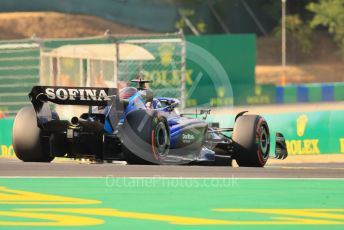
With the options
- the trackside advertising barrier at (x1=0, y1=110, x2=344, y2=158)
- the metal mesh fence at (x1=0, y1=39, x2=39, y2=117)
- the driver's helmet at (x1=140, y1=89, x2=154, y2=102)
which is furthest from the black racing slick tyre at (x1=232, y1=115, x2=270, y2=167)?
the metal mesh fence at (x1=0, y1=39, x2=39, y2=117)

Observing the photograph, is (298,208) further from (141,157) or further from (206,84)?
(206,84)

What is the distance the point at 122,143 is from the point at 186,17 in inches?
2462

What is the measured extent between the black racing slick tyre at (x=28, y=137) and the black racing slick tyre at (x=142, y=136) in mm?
1440

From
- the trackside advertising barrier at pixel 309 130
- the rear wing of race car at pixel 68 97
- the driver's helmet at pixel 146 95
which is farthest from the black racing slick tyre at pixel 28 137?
the trackside advertising barrier at pixel 309 130

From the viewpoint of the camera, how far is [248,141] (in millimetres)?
16516

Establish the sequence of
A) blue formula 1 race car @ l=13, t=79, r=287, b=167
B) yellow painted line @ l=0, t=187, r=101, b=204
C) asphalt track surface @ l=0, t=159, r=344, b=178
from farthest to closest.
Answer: blue formula 1 race car @ l=13, t=79, r=287, b=167 < asphalt track surface @ l=0, t=159, r=344, b=178 < yellow painted line @ l=0, t=187, r=101, b=204

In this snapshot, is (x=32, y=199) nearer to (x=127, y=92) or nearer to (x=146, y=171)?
(x=146, y=171)

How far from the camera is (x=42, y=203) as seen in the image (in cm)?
1058

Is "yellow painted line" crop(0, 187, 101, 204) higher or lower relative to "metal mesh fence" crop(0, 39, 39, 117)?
lower

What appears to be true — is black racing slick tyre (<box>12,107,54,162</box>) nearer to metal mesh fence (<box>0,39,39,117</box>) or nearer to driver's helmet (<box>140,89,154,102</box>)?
driver's helmet (<box>140,89,154,102</box>)

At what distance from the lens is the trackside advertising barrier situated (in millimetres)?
23516

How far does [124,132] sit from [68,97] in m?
1.02

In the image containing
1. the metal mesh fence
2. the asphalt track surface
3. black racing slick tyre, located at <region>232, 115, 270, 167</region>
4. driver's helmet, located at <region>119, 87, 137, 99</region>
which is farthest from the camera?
the metal mesh fence

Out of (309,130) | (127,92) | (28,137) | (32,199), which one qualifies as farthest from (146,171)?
(309,130)
